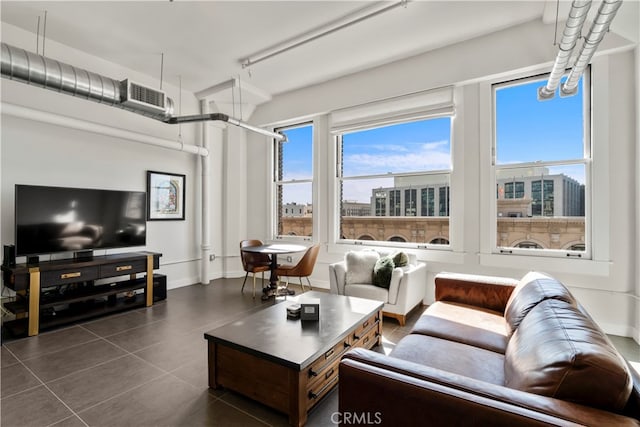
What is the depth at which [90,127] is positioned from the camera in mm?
4066

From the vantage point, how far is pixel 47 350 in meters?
2.91

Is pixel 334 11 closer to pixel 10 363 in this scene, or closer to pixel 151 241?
pixel 151 241

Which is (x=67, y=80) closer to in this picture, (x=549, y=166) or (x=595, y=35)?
(x=595, y=35)

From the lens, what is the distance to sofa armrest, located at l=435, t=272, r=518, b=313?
2709 mm

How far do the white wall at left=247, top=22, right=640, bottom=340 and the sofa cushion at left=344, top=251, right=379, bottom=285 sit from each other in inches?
35.6

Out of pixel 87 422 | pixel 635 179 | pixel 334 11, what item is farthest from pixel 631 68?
pixel 87 422

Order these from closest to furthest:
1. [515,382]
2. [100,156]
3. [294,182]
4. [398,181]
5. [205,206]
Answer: [515,382] → [100,156] → [398,181] → [205,206] → [294,182]

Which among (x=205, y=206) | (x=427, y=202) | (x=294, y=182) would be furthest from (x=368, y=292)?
(x=205, y=206)

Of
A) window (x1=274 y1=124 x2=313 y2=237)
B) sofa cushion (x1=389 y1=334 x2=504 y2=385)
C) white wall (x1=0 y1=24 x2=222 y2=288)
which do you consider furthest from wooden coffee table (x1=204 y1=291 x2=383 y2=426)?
window (x1=274 y1=124 x2=313 y2=237)

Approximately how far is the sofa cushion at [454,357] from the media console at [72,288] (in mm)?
3742

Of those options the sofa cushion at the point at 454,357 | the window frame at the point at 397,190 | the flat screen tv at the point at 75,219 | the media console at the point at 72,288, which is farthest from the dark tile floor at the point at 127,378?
the window frame at the point at 397,190

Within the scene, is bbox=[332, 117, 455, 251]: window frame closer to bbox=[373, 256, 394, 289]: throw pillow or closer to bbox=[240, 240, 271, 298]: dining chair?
bbox=[373, 256, 394, 289]: throw pillow

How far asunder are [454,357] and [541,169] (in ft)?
10.3

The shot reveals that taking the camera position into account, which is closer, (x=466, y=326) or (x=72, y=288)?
(x=466, y=326)
